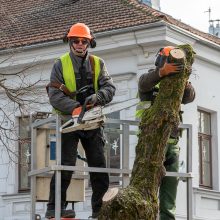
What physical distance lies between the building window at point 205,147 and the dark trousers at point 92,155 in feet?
47.3

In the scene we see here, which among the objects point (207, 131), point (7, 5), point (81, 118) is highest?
point (7, 5)

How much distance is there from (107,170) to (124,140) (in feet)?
1.07

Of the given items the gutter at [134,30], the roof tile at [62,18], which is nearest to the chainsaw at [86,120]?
the gutter at [134,30]

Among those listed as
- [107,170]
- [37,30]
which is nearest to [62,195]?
[107,170]

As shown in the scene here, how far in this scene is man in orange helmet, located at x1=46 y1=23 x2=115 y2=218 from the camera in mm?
8836

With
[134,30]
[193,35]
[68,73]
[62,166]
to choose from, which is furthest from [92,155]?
[193,35]

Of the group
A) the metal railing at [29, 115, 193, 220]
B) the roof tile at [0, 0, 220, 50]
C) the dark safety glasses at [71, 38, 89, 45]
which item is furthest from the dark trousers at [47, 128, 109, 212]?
the roof tile at [0, 0, 220, 50]

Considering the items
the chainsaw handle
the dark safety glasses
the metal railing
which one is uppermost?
the dark safety glasses

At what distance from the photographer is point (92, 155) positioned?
8992 millimetres

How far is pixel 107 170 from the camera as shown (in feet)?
28.9

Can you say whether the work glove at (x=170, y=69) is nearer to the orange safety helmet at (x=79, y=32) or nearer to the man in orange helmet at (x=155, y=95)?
the man in orange helmet at (x=155, y=95)

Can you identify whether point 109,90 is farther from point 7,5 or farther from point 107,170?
point 7,5

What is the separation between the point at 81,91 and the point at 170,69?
89 cm

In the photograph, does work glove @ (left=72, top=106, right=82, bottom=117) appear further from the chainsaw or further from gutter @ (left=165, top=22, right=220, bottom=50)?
gutter @ (left=165, top=22, right=220, bottom=50)
